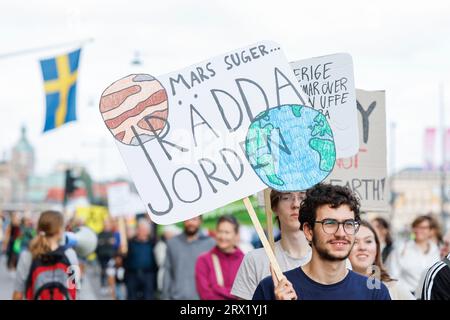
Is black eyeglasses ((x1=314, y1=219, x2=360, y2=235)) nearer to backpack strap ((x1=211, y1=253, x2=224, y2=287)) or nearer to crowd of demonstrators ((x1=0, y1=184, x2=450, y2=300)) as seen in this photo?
crowd of demonstrators ((x1=0, y1=184, x2=450, y2=300))

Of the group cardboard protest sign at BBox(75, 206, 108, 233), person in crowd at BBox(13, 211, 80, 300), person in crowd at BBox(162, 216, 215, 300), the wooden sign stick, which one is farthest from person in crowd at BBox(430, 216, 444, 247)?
cardboard protest sign at BBox(75, 206, 108, 233)

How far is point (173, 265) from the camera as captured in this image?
10781 millimetres

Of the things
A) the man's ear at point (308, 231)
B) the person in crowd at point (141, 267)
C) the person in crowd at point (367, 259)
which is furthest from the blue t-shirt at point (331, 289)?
the person in crowd at point (141, 267)

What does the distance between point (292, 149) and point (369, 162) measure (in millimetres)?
2269

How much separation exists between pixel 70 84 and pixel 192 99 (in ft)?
51.3

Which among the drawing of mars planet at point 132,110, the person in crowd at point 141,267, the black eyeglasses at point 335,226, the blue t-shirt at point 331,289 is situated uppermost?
the person in crowd at point 141,267

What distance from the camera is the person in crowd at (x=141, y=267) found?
14641 millimetres

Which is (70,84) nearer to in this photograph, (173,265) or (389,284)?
(173,265)

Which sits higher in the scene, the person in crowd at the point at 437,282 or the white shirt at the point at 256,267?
the white shirt at the point at 256,267

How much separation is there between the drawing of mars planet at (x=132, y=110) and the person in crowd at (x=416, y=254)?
18.8ft

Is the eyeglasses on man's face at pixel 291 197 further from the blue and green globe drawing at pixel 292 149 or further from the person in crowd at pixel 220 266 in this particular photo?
the person in crowd at pixel 220 266

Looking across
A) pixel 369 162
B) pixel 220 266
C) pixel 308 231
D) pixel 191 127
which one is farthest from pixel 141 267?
pixel 308 231

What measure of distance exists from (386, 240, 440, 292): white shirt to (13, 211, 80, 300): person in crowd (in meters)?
3.51
